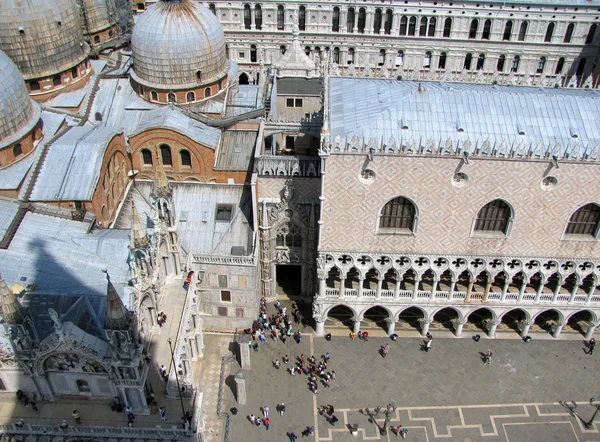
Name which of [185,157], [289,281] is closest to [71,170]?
[185,157]

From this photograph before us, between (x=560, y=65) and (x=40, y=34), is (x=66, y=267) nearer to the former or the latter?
(x=40, y=34)

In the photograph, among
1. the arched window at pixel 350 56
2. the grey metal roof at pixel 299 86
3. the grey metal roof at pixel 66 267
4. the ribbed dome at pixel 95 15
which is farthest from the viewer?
the arched window at pixel 350 56

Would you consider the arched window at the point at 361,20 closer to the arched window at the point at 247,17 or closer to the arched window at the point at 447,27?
the arched window at the point at 447,27

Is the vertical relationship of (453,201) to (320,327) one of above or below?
above

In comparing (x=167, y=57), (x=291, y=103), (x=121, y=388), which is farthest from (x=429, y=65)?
(x=121, y=388)

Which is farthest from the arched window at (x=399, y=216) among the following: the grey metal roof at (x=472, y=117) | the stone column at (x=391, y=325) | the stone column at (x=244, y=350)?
the stone column at (x=244, y=350)
